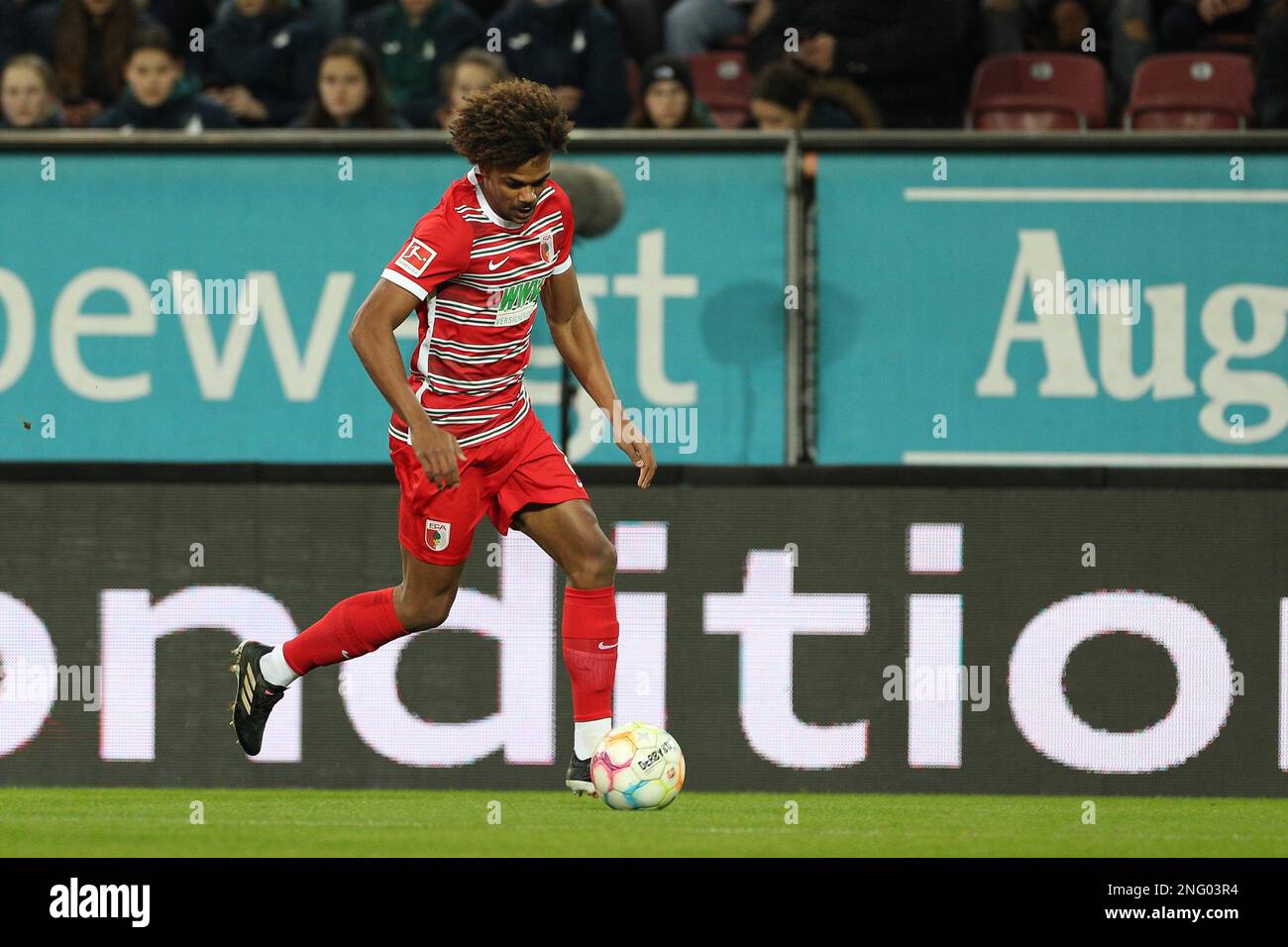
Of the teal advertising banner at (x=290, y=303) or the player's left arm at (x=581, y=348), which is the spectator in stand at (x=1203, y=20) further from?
the player's left arm at (x=581, y=348)

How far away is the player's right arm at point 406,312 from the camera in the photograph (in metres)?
6.14

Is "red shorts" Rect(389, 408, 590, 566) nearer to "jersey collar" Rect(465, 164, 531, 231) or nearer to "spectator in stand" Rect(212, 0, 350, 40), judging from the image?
"jersey collar" Rect(465, 164, 531, 231)

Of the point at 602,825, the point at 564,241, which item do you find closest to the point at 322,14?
the point at 564,241

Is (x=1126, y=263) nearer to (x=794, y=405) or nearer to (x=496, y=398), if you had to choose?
(x=794, y=405)

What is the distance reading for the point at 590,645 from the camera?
6566mm

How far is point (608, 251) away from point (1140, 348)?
6.86 feet

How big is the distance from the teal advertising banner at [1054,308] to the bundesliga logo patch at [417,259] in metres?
2.51

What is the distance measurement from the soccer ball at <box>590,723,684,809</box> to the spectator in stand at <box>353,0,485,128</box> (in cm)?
515

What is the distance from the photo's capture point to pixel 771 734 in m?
8.15

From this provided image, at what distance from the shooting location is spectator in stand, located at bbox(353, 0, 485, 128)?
10812 millimetres

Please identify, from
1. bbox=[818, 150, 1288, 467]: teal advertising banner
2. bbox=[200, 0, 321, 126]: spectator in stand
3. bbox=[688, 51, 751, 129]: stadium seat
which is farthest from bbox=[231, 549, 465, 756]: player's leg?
bbox=[688, 51, 751, 129]: stadium seat

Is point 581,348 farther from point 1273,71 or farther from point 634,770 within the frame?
point 1273,71

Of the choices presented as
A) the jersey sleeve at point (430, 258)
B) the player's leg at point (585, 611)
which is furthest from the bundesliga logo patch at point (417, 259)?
the player's leg at point (585, 611)

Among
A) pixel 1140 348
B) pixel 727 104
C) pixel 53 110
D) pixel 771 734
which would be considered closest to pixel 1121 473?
pixel 1140 348
